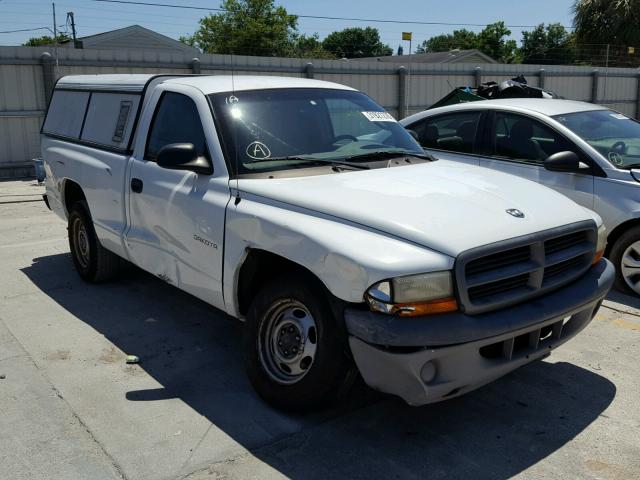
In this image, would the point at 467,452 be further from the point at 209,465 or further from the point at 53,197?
the point at 53,197

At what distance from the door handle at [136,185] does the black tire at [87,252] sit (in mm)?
1312

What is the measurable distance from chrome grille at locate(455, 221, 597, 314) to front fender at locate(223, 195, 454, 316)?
183 millimetres

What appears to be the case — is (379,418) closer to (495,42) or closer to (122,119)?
(122,119)

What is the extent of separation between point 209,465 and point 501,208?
2.07 m

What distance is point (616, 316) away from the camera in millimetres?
5539

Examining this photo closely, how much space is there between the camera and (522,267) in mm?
3473

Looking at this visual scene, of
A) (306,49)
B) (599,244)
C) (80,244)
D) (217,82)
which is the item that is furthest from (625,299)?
(306,49)

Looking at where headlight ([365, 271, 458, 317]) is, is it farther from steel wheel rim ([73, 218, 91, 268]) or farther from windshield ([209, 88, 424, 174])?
steel wheel rim ([73, 218, 91, 268])

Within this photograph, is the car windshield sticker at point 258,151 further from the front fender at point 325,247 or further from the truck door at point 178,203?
the front fender at point 325,247

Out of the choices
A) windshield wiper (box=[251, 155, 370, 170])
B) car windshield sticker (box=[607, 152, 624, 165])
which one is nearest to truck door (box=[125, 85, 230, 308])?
windshield wiper (box=[251, 155, 370, 170])

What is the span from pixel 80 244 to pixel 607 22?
3193 cm

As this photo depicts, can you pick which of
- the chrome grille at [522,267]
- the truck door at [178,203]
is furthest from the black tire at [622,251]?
the truck door at [178,203]

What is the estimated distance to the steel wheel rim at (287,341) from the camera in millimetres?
3643

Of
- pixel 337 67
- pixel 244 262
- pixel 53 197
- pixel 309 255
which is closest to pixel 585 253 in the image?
pixel 309 255
